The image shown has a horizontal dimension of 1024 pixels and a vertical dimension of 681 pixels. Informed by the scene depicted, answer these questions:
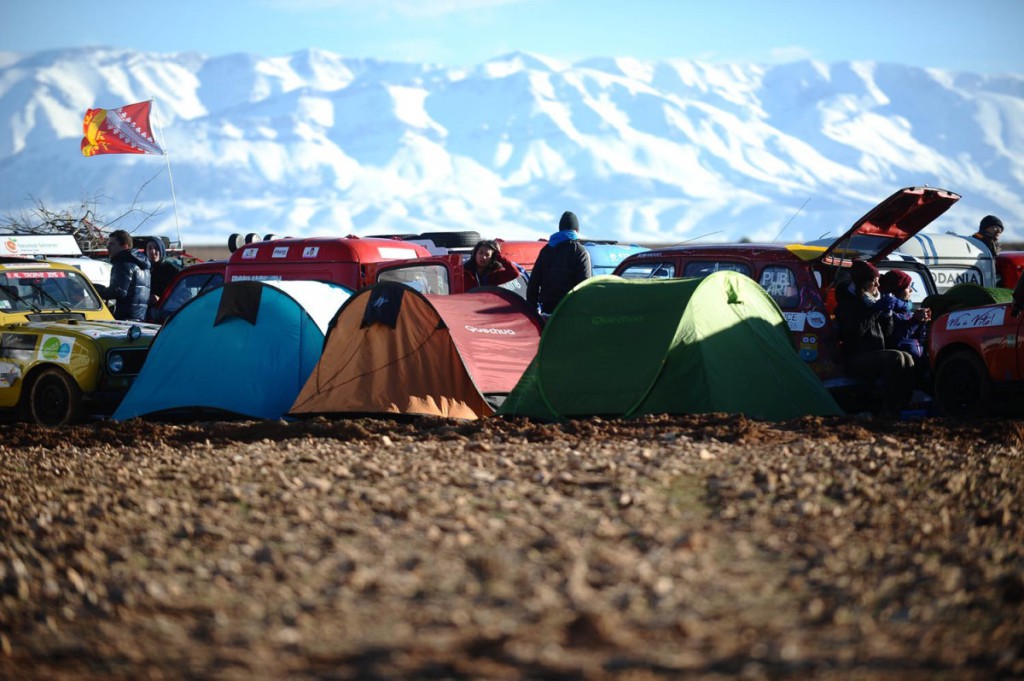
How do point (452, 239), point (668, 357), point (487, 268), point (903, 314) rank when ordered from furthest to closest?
point (452, 239), point (487, 268), point (903, 314), point (668, 357)

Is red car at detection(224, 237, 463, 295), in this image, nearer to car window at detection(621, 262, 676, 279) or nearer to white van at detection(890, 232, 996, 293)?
car window at detection(621, 262, 676, 279)

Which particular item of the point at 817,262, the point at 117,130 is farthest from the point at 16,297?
the point at 117,130

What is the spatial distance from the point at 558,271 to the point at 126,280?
555cm

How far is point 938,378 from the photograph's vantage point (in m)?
12.3

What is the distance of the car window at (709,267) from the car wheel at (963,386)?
6.88ft

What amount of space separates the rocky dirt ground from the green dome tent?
5.35 feet

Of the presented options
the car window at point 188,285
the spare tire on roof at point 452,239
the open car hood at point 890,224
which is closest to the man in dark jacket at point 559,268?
the open car hood at point 890,224

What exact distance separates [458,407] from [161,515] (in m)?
4.82

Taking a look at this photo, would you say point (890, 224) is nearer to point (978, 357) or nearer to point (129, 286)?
point (978, 357)

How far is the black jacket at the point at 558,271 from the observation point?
44.6 feet

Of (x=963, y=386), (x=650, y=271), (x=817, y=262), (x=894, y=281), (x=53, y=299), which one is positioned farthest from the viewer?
(x=53, y=299)

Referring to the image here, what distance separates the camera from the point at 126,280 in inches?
616

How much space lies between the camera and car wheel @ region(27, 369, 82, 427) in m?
13.3

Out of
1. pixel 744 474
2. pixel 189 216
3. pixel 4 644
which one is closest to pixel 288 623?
pixel 4 644
